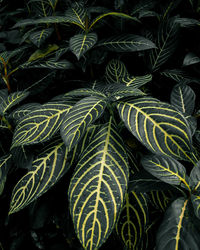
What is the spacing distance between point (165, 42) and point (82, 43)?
0.49m

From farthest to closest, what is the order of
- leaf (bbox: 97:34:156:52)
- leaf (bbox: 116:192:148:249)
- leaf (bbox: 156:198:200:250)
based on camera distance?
1. leaf (bbox: 97:34:156:52)
2. leaf (bbox: 116:192:148:249)
3. leaf (bbox: 156:198:200:250)

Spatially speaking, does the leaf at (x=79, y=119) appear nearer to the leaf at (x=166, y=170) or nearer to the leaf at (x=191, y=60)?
the leaf at (x=166, y=170)

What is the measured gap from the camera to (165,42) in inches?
50.8

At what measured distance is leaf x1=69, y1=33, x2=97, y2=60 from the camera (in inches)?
42.5

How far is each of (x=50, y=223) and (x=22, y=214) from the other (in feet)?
0.60

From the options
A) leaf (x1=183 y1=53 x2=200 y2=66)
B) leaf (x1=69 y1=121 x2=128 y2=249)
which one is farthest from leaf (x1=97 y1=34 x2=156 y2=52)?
leaf (x1=69 y1=121 x2=128 y2=249)

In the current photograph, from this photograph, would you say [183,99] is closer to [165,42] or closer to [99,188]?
[165,42]

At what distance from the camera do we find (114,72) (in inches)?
50.8

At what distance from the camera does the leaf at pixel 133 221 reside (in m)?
0.91

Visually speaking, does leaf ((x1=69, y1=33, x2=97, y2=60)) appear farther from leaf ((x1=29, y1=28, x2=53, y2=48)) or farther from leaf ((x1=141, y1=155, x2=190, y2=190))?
leaf ((x1=141, y1=155, x2=190, y2=190))

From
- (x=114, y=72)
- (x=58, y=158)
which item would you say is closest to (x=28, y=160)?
(x=58, y=158)

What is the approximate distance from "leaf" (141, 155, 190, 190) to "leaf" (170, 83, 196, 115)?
1.12ft

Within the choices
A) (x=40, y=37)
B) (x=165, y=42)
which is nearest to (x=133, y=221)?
(x=165, y=42)

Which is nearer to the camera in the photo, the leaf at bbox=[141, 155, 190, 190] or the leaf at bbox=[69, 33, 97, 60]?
the leaf at bbox=[141, 155, 190, 190]
